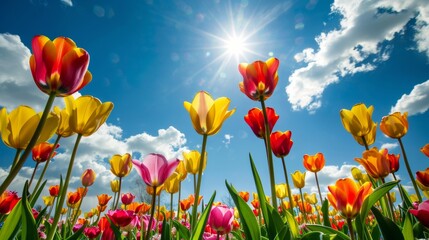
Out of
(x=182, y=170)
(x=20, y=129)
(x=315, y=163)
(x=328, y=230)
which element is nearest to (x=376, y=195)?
(x=328, y=230)

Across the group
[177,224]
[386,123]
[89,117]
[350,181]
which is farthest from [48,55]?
[386,123]

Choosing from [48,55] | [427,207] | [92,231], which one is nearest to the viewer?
[48,55]

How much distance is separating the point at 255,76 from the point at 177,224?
4.94 ft

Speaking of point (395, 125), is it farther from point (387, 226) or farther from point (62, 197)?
point (62, 197)

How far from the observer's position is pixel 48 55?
4.37 ft

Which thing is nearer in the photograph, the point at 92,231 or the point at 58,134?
the point at 58,134

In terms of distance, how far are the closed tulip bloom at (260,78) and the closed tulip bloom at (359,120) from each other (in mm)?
1387

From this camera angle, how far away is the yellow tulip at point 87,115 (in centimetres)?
170

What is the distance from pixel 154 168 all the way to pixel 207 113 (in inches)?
21.7

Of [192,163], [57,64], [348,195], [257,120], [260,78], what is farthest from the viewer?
[192,163]

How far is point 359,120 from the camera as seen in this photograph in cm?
312

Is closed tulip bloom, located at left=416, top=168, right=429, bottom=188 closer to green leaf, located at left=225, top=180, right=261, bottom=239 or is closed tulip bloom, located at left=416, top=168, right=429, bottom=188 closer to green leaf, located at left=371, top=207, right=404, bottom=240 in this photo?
green leaf, located at left=371, top=207, right=404, bottom=240

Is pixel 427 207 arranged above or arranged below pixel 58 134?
below

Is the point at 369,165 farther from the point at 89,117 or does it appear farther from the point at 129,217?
the point at 89,117
